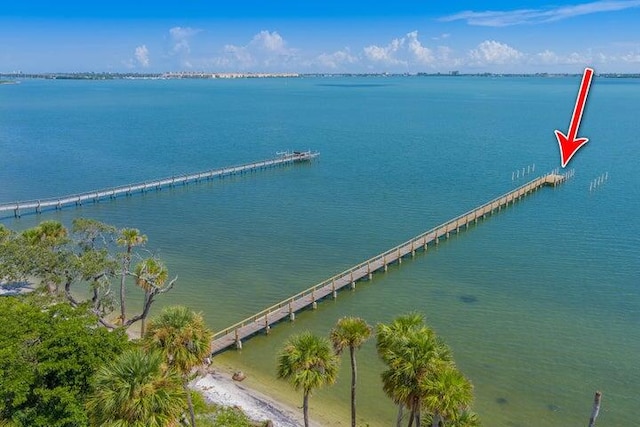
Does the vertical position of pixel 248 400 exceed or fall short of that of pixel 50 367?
it falls short

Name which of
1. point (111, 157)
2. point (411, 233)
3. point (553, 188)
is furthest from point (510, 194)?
point (111, 157)

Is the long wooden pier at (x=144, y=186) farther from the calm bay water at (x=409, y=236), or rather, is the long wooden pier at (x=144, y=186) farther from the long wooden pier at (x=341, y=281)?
the long wooden pier at (x=341, y=281)

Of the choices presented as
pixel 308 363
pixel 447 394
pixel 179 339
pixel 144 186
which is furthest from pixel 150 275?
pixel 144 186

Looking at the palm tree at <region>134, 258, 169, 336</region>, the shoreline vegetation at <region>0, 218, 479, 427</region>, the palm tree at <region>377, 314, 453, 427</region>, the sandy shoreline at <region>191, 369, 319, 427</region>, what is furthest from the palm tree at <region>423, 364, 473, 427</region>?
the palm tree at <region>134, 258, 169, 336</region>

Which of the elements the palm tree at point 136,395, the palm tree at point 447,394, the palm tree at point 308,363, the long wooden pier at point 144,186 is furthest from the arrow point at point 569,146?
the long wooden pier at point 144,186

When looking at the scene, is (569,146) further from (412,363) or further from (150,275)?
(150,275)

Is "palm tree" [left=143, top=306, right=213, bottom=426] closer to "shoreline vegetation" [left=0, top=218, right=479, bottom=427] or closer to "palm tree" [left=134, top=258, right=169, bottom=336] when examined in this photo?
"shoreline vegetation" [left=0, top=218, right=479, bottom=427]

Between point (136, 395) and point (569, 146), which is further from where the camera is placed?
point (136, 395)
